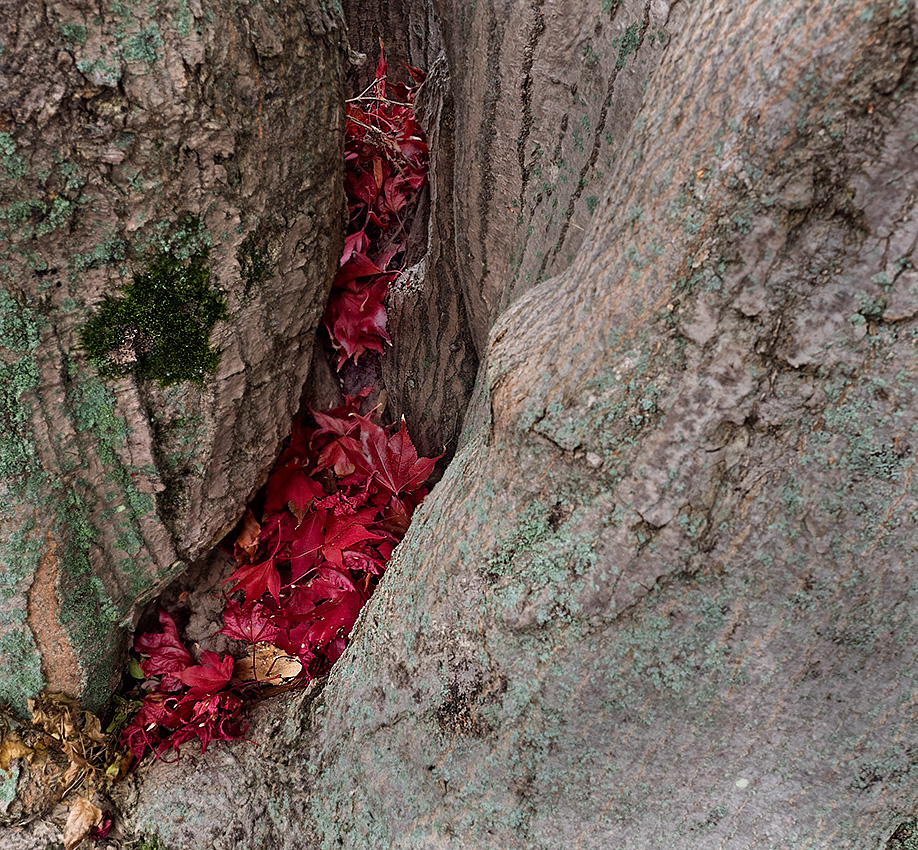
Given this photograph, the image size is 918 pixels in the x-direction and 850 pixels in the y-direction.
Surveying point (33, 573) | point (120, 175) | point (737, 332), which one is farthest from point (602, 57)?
point (33, 573)

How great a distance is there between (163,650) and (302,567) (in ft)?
1.42

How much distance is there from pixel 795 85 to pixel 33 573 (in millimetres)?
1618

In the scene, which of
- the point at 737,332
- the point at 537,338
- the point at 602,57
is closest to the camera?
the point at 737,332

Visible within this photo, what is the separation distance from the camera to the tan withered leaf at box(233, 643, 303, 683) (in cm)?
181

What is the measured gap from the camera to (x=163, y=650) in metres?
1.76

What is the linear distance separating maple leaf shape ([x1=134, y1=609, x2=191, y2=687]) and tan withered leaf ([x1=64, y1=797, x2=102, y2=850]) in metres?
0.31

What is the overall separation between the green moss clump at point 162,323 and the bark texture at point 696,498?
0.64 meters

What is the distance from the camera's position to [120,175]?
120cm

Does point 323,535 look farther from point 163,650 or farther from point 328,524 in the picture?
point 163,650

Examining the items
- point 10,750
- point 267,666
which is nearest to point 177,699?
point 267,666

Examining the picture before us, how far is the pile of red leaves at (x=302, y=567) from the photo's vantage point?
1.74m

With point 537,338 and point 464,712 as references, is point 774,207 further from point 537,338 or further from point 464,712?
point 464,712

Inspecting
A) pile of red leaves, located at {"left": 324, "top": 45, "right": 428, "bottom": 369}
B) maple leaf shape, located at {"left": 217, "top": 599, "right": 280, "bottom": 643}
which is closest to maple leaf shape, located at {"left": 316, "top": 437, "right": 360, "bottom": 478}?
pile of red leaves, located at {"left": 324, "top": 45, "right": 428, "bottom": 369}

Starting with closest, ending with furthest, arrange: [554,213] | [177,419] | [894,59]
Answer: [894,59] → [554,213] → [177,419]
